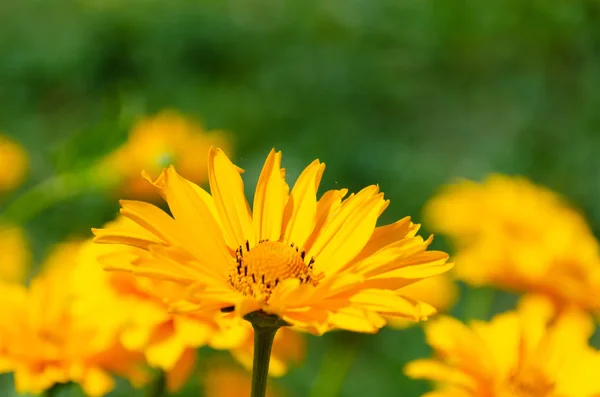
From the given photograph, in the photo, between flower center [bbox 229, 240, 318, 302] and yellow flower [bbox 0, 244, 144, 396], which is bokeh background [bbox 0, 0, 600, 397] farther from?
flower center [bbox 229, 240, 318, 302]

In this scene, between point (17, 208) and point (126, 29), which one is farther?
point (126, 29)

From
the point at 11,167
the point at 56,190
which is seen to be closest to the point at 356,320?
the point at 56,190

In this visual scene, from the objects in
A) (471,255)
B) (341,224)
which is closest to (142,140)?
(471,255)

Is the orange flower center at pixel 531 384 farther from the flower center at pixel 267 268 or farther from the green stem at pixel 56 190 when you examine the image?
the green stem at pixel 56 190

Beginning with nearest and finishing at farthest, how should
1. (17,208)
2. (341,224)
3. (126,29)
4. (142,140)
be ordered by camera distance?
(341,224), (17,208), (142,140), (126,29)

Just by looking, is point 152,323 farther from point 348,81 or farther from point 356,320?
point 348,81

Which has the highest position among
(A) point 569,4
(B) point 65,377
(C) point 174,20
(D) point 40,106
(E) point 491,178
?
(C) point 174,20

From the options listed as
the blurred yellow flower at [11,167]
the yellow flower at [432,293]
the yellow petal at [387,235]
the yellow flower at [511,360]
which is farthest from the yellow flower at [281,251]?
the blurred yellow flower at [11,167]

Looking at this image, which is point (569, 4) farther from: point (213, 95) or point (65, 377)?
point (65, 377)
